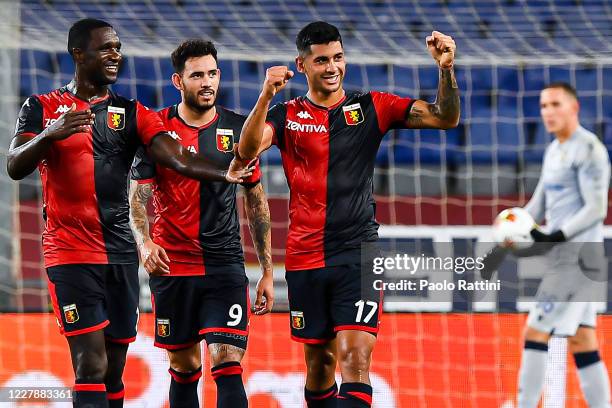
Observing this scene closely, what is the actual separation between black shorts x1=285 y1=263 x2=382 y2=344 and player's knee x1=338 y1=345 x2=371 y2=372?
10 cm

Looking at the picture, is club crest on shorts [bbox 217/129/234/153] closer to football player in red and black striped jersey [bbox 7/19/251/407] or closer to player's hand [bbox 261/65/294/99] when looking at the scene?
football player in red and black striped jersey [bbox 7/19/251/407]

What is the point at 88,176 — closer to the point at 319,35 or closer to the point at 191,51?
the point at 191,51

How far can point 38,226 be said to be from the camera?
1041cm

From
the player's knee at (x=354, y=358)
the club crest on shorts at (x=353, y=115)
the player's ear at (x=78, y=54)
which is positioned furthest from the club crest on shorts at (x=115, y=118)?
the player's knee at (x=354, y=358)

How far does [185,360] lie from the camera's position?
5176 millimetres

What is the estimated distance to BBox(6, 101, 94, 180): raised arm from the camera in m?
4.29

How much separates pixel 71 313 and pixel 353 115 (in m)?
1.56

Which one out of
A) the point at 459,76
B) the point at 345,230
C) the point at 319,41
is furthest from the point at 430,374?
the point at 459,76

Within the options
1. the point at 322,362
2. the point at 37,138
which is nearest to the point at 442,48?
the point at 322,362

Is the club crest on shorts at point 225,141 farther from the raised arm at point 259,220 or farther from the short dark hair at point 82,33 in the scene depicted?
the short dark hair at point 82,33

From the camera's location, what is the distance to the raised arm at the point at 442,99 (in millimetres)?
4488

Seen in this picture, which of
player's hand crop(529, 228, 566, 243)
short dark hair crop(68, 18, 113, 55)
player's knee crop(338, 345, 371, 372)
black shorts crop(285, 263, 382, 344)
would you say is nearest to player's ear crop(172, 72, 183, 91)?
short dark hair crop(68, 18, 113, 55)

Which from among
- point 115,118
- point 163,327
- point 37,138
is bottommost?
point 163,327

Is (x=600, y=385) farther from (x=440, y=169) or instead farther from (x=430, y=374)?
(x=440, y=169)
